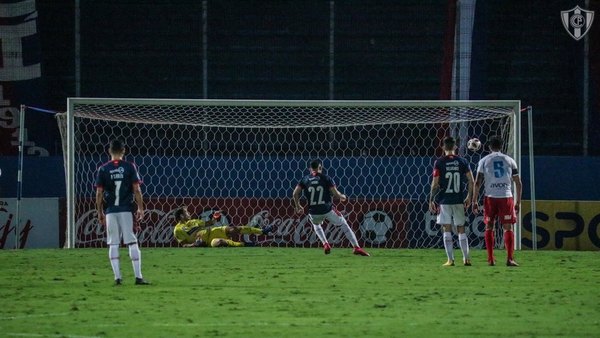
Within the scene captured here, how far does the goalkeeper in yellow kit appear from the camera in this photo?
902 inches

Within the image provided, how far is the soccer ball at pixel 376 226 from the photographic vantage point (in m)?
23.6

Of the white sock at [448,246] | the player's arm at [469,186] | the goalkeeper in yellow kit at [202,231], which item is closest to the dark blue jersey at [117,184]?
the white sock at [448,246]

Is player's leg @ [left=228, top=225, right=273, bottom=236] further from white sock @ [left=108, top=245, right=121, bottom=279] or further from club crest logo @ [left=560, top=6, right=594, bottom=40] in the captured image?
white sock @ [left=108, top=245, right=121, bottom=279]

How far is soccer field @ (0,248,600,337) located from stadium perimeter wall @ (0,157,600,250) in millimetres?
4384

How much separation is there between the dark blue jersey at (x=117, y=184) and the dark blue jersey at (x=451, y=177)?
4.93 metres

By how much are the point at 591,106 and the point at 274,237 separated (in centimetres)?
775

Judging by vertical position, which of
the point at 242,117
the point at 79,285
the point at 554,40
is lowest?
the point at 79,285

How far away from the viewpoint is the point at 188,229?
23.0 metres

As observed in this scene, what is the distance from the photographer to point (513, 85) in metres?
26.9

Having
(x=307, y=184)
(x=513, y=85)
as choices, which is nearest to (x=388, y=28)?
(x=513, y=85)

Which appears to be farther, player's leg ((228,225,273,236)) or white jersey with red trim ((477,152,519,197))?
player's leg ((228,225,273,236))

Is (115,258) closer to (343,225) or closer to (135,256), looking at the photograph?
(135,256)

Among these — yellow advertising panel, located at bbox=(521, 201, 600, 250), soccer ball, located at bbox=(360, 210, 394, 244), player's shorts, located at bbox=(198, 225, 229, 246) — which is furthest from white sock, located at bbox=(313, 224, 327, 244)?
yellow advertising panel, located at bbox=(521, 201, 600, 250)

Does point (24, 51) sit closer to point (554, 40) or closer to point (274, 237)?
point (274, 237)
